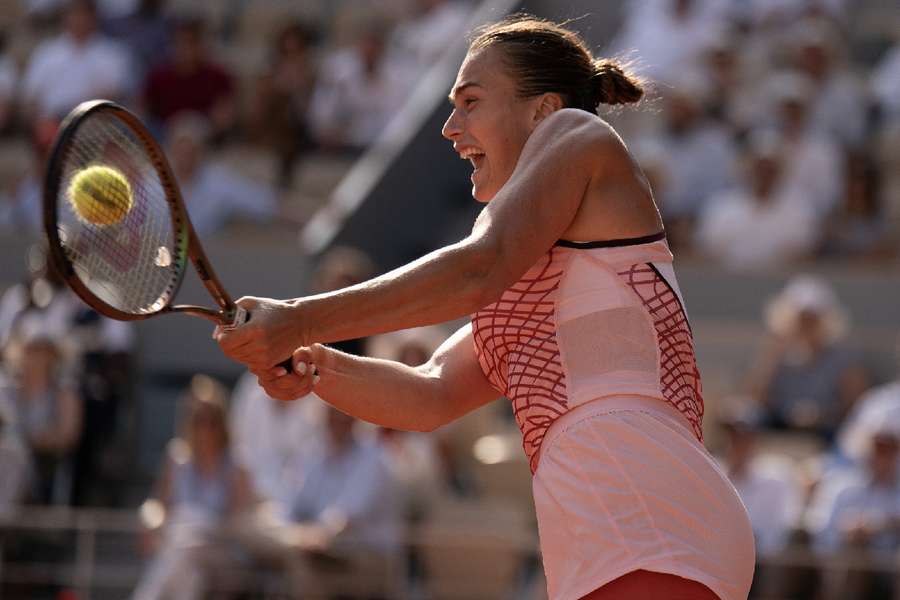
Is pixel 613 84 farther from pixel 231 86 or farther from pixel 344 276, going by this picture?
pixel 231 86

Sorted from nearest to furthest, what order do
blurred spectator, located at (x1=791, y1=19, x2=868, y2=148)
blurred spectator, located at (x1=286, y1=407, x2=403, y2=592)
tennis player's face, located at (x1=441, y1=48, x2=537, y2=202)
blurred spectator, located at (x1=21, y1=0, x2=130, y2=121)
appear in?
1. tennis player's face, located at (x1=441, y1=48, x2=537, y2=202)
2. blurred spectator, located at (x1=286, y1=407, x2=403, y2=592)
3. blurred spectator, located at (x1=791, y1=19, x2=868, y2=148)
4. blurred spectator, located at (x1=21, y1=0, x2=130, y2=121)

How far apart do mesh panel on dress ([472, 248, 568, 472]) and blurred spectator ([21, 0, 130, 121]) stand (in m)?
8.05

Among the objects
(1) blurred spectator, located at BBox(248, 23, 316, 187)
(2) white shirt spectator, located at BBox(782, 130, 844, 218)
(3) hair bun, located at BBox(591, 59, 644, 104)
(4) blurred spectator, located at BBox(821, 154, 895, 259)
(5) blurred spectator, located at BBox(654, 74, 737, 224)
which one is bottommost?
(3) hair bun, located at BBox(591, 59, 644, 104)

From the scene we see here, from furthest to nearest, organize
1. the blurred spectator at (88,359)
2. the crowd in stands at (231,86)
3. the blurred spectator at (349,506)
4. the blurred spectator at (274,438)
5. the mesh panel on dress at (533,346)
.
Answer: the crowd in stands at (231,86) → the blurred spectator at (88,359) → the blurred spectator at (274,438) → the blurred spectator at (349,506) → the mesh panel on dress at (533,346)

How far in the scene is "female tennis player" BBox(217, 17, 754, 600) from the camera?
3.03 m

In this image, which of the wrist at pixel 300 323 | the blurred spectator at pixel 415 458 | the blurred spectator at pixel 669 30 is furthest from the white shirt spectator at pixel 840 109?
the wrist at pixel 300 323

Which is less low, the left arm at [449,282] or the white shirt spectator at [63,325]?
the white shirt spectator at [63,325]

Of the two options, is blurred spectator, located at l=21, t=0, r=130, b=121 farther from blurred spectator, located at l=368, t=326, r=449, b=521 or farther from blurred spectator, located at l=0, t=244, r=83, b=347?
blurred spectator, located at l=368, t=326, r=449, b=521

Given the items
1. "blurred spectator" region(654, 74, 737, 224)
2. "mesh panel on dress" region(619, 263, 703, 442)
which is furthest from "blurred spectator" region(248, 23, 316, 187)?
"mesh panel on dress" region(619, 263, 703, 442)

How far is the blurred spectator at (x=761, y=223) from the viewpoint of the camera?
31.2 ft

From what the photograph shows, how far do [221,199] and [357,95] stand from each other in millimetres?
1187

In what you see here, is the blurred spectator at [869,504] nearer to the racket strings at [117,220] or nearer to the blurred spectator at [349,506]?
the blurred spectator at [349,506]

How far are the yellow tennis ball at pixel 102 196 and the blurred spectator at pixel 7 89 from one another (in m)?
8.25

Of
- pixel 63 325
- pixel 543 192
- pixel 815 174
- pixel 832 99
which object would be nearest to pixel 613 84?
pixel 543 192
